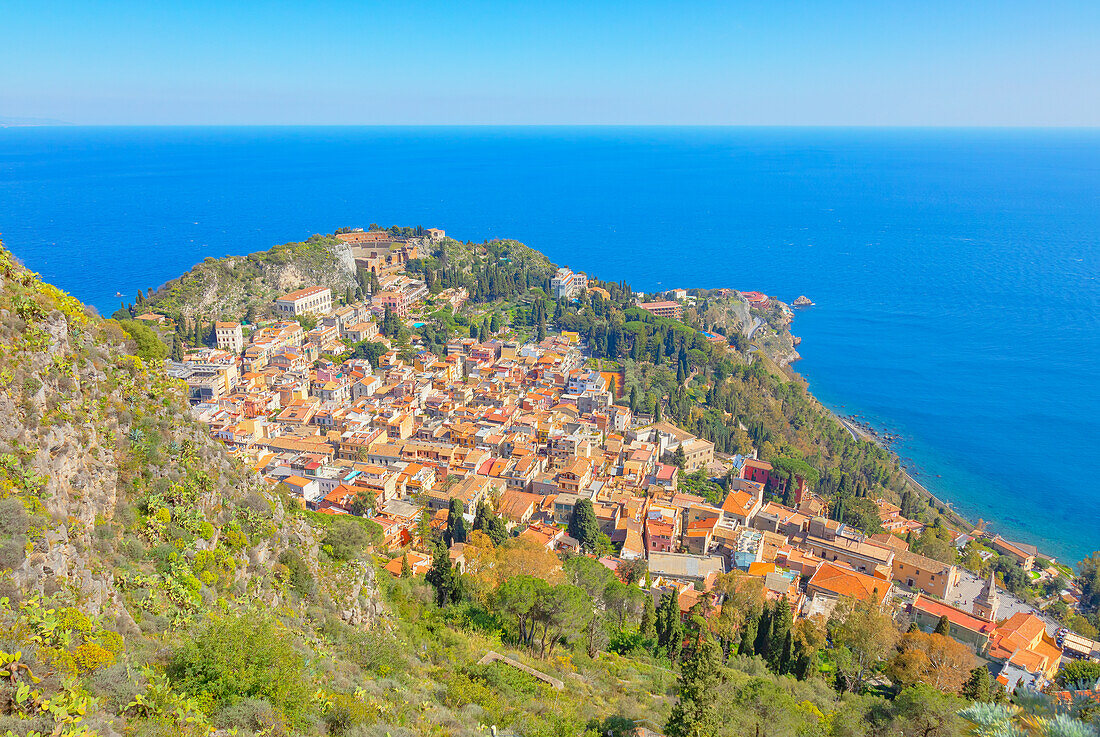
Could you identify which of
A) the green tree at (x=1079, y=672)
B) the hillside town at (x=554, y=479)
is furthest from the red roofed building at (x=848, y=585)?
the green tree at (x=1079, y=672)

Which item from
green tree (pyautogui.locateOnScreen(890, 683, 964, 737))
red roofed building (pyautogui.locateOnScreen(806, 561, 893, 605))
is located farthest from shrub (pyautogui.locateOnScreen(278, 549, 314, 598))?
red roofed building (pyautogui.locateOnScreen(806, 561, 893, 605))

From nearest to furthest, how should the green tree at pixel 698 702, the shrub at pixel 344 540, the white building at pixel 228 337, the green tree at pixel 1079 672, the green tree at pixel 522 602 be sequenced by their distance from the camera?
1. the green tree at pixel 698 702
2. the green tree at pixel 522 602
3. the shrub at pixel 344 540
4. the green tree at pixel 1079 672
5. the white building at pixel 228 337

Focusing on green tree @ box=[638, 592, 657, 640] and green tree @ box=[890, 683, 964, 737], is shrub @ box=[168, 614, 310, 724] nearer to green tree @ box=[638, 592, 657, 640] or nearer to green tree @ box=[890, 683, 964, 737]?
green tree @ box=[890, 683, 964, 737]

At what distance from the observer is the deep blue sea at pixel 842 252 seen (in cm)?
5156

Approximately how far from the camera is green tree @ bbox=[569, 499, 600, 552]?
2962cm

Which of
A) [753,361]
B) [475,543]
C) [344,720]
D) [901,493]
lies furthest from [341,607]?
[753,361]

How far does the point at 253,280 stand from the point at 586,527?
39895mm

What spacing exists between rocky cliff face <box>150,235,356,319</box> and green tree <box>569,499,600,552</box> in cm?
3520

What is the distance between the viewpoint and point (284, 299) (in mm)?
54219

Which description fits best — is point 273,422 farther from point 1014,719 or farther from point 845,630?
point 1014,719

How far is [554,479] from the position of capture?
34.1 metres

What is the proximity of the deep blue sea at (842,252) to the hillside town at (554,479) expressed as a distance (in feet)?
54.1

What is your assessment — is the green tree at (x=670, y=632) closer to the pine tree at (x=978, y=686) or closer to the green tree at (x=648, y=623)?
the green tree at (x=648, y=623)

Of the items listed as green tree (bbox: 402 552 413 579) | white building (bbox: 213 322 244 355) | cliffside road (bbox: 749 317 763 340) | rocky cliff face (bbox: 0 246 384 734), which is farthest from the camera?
cliffside road (bbox: 749 317 763 340)
